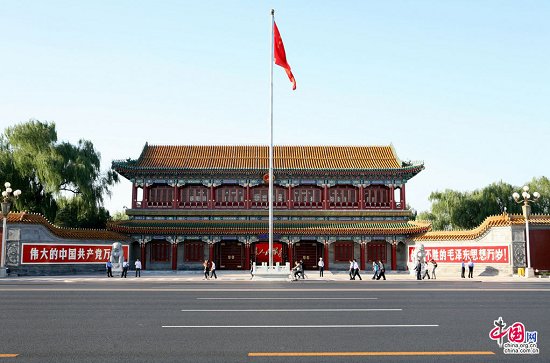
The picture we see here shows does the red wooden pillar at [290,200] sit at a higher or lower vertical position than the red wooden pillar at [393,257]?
higher

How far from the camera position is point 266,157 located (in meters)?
42.9

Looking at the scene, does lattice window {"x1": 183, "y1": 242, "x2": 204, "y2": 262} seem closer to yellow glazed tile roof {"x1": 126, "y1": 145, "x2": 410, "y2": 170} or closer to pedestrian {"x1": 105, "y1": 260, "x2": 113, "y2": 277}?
yellow glazed tile roof {"x1": 126, "y1": 145, "x2": 410, "y2": 170}

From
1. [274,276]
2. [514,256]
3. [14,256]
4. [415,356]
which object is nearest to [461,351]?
[415,356]

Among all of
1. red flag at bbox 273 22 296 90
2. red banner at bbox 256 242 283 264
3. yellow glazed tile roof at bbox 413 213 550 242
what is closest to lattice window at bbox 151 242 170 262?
red banner at bbox 256 242 283 264

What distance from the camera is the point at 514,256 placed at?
105 ft

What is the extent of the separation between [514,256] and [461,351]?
27594mm

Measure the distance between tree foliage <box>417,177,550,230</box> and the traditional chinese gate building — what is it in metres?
16.6

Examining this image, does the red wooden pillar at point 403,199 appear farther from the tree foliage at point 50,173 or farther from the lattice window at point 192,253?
the tree foliage at point 50,173

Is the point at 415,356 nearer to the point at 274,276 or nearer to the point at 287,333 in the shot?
the point at 287,333

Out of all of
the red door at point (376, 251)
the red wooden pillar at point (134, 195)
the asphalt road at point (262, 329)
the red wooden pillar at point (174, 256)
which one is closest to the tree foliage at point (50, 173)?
the red wooden pillar at point (134, 195)

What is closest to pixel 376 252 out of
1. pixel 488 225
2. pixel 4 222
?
pixel 488 225

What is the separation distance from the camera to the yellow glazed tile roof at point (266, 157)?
41.0 metres

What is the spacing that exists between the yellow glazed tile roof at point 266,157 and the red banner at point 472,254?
753 cm

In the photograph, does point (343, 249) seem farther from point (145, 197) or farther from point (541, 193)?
point (541, 193)
